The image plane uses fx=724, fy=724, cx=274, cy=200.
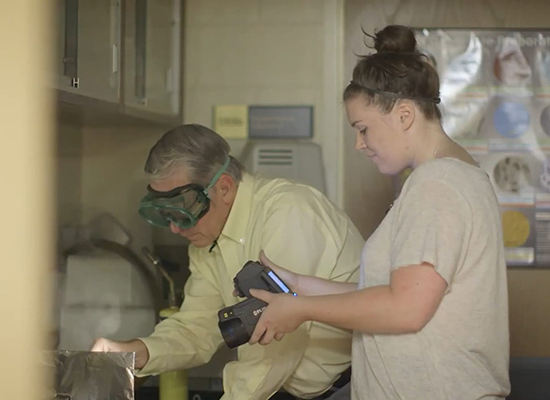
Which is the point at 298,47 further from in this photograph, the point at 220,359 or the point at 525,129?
the point at 220,359

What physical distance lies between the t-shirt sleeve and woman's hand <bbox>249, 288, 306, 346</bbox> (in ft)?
0.63

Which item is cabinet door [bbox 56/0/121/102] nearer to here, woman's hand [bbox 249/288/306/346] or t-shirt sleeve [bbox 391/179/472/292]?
woman's hand [bbox 249/288/306/346]

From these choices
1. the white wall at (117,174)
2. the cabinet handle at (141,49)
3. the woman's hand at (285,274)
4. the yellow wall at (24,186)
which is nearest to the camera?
the yellow wall at (24,186)

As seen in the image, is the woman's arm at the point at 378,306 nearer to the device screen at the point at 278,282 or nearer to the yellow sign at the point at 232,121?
the device screen at the point at 278,282

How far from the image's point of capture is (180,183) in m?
1.66

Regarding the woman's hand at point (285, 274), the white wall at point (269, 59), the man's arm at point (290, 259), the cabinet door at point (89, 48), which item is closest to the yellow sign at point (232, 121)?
the white wall at point (269, 59)

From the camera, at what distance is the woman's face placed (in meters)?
1.27

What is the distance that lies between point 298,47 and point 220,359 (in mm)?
1079

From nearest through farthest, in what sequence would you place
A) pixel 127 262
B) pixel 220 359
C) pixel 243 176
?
pixel 243 176 < pixel 127 262 < pixel 220 359

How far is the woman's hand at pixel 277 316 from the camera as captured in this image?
1238 mm

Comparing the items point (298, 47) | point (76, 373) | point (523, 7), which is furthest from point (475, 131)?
point (76, 373)

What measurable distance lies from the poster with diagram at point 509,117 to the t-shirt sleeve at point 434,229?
4.51ft

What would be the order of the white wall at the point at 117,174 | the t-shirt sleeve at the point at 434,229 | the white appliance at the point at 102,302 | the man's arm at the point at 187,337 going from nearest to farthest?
the t-shirt sleeve at the point at 434,229 → the man's arm at the point at 187,337 → the white appliance at the point at 102,302 → the white wall at the point at 117,174

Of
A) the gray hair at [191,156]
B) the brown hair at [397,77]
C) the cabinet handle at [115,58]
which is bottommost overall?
the gray hair at [191,156]
